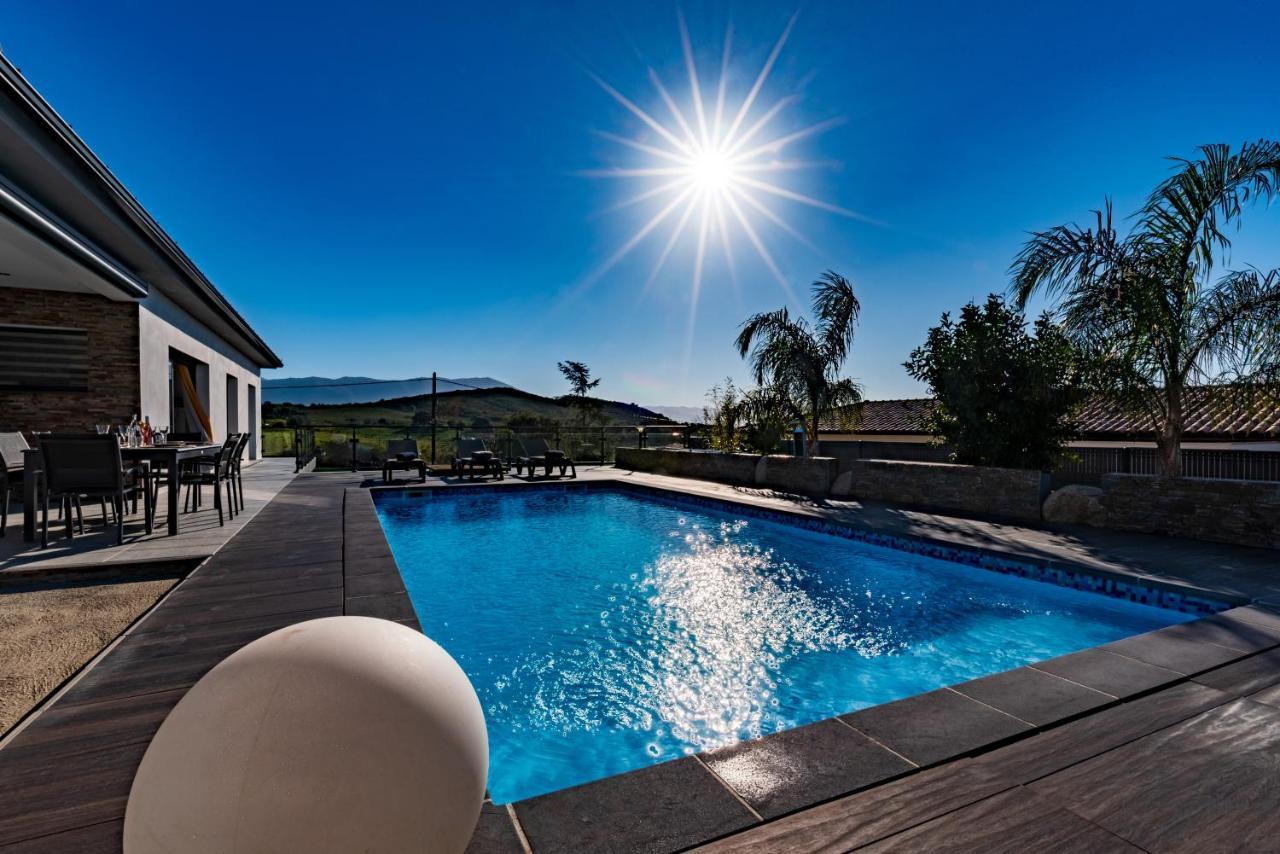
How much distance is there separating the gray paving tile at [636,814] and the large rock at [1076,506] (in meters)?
6.77

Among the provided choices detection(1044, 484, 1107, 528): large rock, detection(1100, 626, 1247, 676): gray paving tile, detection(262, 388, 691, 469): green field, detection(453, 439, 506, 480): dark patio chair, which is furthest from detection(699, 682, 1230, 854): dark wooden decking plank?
detection(262, 388, 691, 469): green field

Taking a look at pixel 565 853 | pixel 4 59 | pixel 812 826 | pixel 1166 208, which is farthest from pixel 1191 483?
pixel 4 59

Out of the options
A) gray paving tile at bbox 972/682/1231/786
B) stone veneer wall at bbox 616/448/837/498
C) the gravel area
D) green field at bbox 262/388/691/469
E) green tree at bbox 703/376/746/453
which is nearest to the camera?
gray paving tile at bbox 972/682/1231/786

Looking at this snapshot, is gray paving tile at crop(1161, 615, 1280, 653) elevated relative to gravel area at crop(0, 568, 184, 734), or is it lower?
elevated

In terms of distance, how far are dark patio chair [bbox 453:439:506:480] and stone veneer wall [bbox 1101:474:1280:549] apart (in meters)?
10.0

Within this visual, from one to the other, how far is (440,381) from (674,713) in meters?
15.0

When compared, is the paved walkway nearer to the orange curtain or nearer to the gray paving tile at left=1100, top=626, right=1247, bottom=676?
the orange curtain

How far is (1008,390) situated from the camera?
25.8 feet

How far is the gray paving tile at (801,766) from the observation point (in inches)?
65.8

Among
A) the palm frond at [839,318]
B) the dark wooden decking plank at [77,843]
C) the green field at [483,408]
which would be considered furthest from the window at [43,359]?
the green field at [483,408]

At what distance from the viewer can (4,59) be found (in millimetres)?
3523

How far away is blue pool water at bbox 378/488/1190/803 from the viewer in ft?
10.5

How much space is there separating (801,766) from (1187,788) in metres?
1.15

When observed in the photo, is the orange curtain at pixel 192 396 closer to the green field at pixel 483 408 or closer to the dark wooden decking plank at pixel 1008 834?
the dark wooden decking plank at pixel 1008 834
